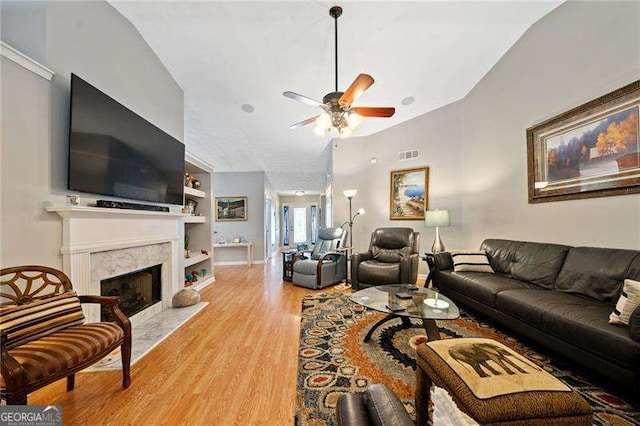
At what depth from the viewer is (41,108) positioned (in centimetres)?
175

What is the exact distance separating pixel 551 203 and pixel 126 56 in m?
4.87

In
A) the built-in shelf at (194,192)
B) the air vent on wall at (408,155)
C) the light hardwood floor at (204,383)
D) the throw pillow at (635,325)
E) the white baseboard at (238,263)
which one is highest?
the air vent on wall at (408,155)

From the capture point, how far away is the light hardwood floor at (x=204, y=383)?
140 centimetres

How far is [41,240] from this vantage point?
172 centimetres

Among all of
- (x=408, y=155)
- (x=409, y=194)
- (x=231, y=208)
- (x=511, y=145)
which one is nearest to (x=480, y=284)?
(x=511, y=145)

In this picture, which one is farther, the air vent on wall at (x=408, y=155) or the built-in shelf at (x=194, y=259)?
the air vent on wall at (x=408, y=155)

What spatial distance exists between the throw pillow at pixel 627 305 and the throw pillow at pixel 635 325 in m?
0.13

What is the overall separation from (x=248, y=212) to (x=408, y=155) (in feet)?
14.2

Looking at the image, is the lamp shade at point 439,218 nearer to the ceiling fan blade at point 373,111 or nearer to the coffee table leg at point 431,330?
the ceiling fan blade at point 373,111

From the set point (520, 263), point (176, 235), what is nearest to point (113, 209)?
point (176, 235)

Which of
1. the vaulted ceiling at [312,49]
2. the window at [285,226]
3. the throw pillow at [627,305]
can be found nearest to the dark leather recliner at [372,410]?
the throw pillow at [627,305]

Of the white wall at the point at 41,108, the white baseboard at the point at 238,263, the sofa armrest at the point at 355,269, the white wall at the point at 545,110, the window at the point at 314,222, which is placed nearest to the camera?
the white wall at the point at 41,108

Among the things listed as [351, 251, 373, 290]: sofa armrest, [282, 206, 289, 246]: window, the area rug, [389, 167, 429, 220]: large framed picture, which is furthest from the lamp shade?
[282, 206, 289, 246]: window

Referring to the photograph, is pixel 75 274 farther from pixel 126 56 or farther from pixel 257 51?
pixel 257 51
